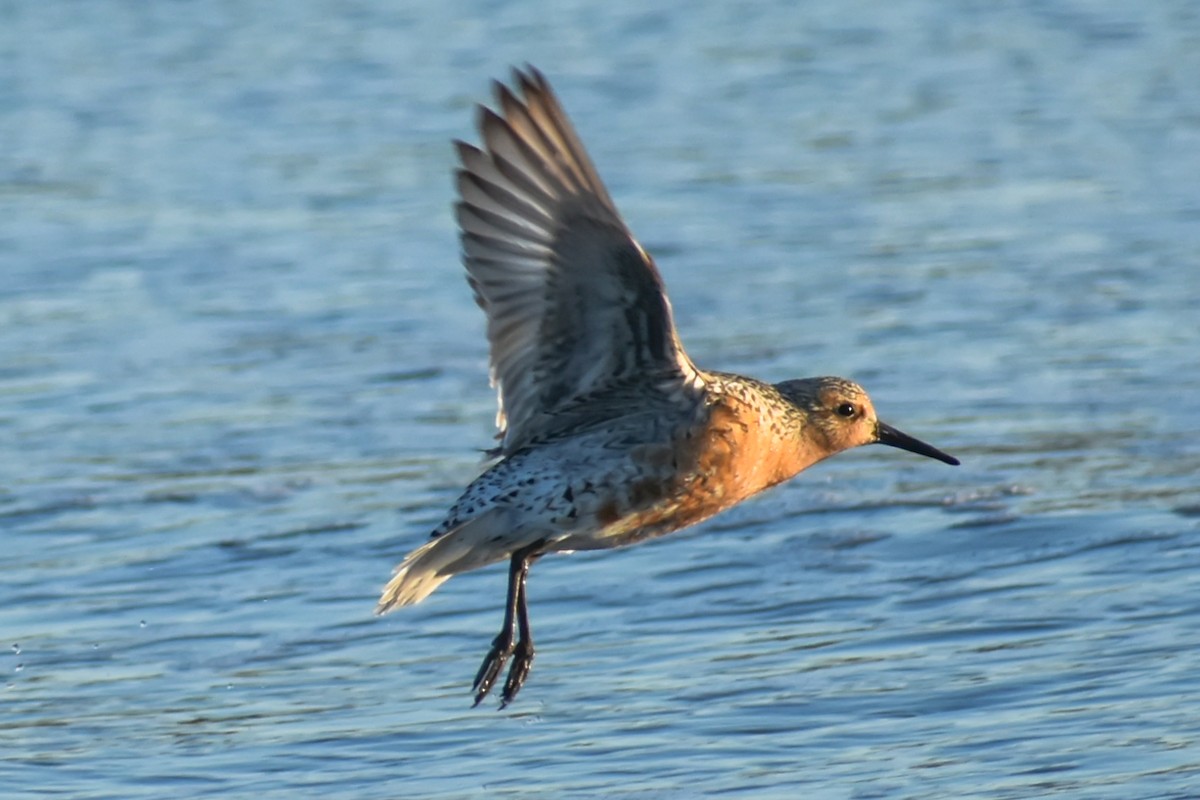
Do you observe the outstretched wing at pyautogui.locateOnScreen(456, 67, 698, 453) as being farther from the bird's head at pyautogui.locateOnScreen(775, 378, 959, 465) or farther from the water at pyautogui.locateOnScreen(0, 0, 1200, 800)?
the water at pyautogui.locateOnScreen(0, 0, 1200, 800)

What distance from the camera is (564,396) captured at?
612 cm

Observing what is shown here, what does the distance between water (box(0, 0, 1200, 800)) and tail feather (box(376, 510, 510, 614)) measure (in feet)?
1.41

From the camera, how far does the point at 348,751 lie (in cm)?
620

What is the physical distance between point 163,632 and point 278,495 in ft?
4.70

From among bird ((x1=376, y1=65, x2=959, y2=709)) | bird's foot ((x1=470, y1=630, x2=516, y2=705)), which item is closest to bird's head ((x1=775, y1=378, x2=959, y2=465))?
bird ((x1=376, y1=65, x2=959, y2=709))

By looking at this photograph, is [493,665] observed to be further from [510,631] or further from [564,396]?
[564,396]

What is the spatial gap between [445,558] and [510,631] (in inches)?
11.0

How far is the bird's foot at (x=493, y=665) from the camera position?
6148mm

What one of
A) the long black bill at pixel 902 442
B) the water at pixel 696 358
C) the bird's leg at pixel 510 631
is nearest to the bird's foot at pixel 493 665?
the bird's leg at pixel 510 631

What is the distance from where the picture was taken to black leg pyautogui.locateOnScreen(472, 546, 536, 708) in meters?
6.14

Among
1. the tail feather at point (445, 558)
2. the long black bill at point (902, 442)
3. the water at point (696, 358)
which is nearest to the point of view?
the tail feather at point (445, 558)

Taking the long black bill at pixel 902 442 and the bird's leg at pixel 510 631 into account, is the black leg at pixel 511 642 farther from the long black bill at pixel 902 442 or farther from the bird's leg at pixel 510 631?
the long black bill at pixel 902 442

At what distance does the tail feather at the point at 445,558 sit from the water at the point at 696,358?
429mm

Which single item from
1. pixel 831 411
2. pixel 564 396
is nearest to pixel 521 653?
pixel 564 396
